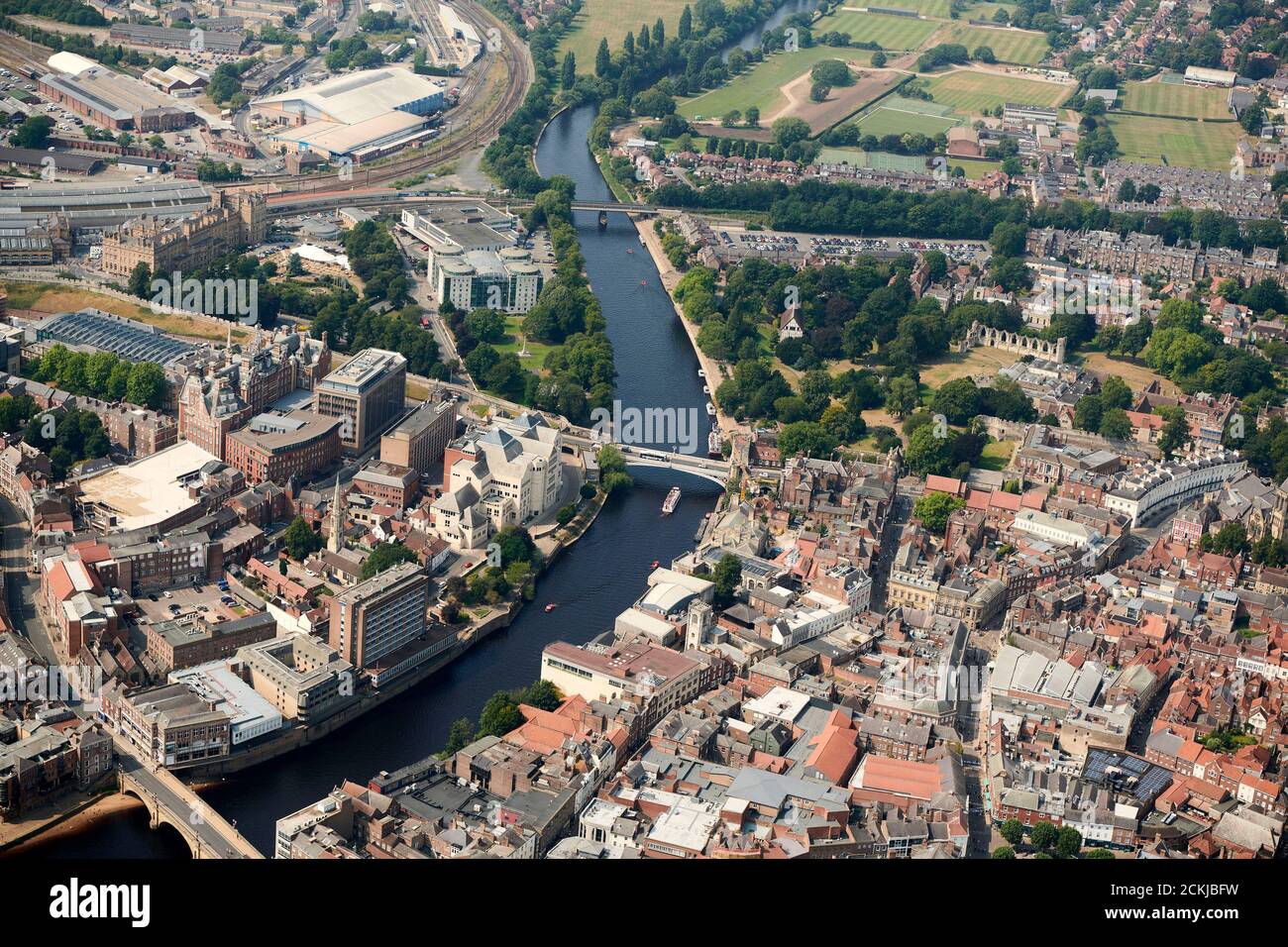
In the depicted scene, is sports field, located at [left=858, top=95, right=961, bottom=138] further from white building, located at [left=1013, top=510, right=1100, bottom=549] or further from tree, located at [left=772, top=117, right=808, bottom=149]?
white building, located at [left=1013, top=510, right=1100, bottom=549]

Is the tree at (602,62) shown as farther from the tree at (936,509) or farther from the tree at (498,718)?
the tree at (498,718)

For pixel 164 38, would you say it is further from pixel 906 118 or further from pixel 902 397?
pixel 902 397

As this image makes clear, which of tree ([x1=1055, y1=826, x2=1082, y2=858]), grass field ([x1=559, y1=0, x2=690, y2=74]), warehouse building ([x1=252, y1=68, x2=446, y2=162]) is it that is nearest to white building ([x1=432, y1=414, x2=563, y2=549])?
tree ([x1=1055, y1=826, x2=1082, y2=858])

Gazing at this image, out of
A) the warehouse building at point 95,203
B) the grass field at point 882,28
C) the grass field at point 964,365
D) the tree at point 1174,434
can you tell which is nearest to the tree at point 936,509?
the tree at point 1174,434

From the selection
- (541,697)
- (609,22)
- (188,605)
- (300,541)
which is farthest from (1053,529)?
(609,22)
